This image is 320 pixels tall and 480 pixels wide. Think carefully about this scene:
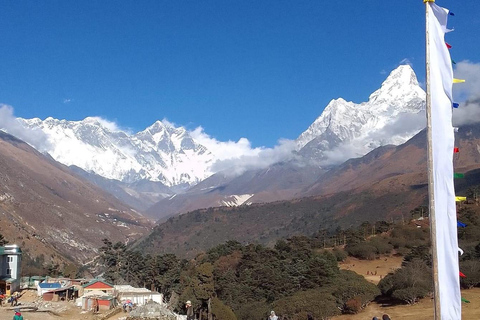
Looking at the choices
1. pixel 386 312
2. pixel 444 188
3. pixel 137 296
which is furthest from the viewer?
pixel 137 296

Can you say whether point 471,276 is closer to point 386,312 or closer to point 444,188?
point 386,312

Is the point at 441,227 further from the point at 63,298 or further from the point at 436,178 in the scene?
the point at 63,298

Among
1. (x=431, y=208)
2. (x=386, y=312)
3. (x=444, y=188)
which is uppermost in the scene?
(x=444, y=188)

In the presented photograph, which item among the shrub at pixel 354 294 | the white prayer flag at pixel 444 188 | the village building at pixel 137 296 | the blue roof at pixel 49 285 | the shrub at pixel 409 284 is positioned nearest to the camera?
the white prayer flag at pixel 444 188

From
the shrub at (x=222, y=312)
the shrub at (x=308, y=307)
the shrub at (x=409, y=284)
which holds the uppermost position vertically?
the shrub at (x=409, y=284)

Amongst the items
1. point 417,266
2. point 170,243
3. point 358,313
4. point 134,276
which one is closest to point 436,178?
point 358,313

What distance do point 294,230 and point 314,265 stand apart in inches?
5221

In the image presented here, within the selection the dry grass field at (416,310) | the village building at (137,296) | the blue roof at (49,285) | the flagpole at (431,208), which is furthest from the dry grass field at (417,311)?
the blue roof at (49,285)

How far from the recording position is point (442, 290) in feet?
23.1

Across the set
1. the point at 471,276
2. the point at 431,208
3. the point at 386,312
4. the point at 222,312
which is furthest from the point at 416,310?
the point at 431,208

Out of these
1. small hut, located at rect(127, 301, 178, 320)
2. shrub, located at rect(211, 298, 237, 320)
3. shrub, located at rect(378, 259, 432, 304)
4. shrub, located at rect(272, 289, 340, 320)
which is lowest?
shrub, located at rect(211, 298, 237, 320)

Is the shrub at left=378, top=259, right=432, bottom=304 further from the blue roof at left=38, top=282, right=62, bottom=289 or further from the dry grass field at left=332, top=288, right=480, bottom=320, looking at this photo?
the blue roof at left=38, top=282, right=62, bottom=289

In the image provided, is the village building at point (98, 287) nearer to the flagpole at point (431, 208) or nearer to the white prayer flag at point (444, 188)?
the flagpole at point (431, 208)

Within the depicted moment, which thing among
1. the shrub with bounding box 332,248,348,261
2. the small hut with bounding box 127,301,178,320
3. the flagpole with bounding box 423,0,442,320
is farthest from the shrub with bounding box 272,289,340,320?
the flagpole with bounding box 423,0,442,320
